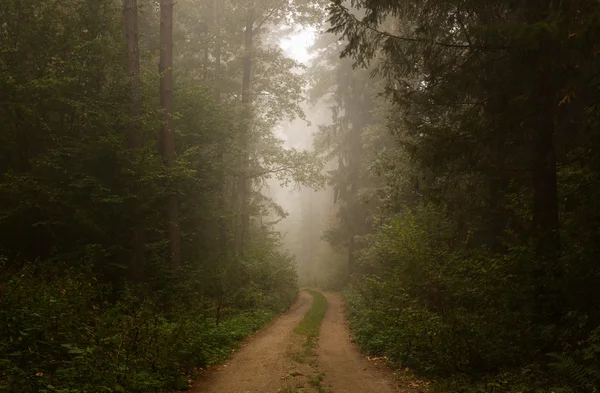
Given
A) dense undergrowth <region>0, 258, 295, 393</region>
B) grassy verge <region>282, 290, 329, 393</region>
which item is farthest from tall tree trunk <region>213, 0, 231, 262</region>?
dense undergrowth <region>0, 258, 295, 393</region>

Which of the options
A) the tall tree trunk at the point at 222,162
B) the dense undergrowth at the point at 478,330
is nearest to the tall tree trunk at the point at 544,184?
the dense undergrowth at the point at 478,330

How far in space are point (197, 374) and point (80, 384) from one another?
9.54 feet

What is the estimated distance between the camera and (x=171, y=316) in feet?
34.8

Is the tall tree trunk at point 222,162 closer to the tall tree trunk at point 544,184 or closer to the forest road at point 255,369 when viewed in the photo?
the forest road at point 255,369

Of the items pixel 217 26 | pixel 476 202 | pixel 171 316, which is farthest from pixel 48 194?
pixel 217 26

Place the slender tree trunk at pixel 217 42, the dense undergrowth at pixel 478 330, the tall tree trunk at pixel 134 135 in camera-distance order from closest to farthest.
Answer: the dense undergrowth at pixel 478 330, the tall tree trunk at pixel 134 135, the slender tree trunk at pixel 217 42

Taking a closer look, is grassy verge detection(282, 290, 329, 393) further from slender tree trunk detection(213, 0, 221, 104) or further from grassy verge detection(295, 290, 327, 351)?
slender tree trunk detection(213, 0, 221, 104)

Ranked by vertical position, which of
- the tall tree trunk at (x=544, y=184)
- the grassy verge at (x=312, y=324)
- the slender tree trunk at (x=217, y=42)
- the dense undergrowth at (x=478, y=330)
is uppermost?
the slender tree trunk at (x=217, y=42)

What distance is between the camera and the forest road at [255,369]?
285 inches

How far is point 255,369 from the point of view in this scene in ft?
27.9

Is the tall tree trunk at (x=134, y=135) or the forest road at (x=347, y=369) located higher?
the tall tree trunk at (x=134, y=135)

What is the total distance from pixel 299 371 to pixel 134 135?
8.98 metres

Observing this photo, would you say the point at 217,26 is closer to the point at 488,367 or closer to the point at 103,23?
the point at 103,23

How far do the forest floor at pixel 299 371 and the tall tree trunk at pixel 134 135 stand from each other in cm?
442
